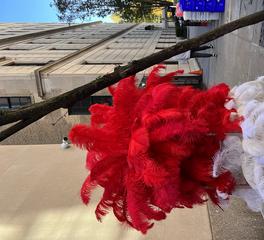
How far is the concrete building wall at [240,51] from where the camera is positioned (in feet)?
18.6

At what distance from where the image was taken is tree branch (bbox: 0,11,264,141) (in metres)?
1.50

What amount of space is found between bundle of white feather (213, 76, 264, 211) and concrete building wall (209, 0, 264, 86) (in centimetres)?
332

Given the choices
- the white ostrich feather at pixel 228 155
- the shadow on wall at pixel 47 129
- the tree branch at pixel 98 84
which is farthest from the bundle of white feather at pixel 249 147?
the shadow on wall at pixel 47 129

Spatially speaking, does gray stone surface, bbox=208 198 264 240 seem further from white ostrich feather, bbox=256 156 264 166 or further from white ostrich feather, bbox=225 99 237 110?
white ostrich feather, bbox=256 156 264 166

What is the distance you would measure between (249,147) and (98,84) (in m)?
0.92

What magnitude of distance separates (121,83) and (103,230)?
286 cm

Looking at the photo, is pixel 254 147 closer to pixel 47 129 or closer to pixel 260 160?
pixel 260 160

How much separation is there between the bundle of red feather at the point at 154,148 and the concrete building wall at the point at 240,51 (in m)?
3.65

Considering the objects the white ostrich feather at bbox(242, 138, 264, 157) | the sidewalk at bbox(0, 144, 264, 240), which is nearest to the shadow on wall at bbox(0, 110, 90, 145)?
the sidewalk at bbox(0, 144, 264, 240)

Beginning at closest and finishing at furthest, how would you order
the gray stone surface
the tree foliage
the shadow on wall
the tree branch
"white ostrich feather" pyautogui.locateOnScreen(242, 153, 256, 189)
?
the tree branch
"white ostrich feather" pyautogui.locateOnScreen(242, 153, 256, 189)
the gray stone surface
the shadow on wall
the tree foliage

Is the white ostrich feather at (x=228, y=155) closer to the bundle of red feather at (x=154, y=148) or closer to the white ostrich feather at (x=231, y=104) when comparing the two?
the bundle of red feather at (x=154, y=148)

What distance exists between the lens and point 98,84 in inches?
68.1

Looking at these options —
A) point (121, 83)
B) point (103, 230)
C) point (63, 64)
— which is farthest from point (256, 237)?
point (63, 64)

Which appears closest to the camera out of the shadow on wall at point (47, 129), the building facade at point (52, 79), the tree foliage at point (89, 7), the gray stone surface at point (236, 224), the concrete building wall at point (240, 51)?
the gray stone surface at point (236, 224)
